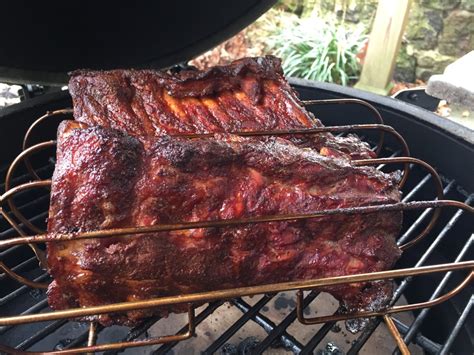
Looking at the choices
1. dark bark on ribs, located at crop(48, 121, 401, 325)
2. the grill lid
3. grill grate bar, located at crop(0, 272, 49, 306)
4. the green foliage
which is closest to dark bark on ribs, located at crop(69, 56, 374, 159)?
dark bark on ribs, located at crop(48, 121, 401, 325)

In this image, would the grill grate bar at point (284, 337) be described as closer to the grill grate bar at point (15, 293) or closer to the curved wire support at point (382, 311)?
the curved wire support at point (382, 311)

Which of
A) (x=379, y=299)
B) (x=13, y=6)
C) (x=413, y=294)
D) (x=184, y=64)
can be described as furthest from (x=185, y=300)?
(x=184, y=64)

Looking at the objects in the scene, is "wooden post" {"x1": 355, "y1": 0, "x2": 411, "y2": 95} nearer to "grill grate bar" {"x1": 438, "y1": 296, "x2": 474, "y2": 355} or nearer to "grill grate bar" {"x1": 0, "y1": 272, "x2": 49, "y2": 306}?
"grill grate bar" {"x1": 438, "y1": 296, "x2": 474, "y2": 355}

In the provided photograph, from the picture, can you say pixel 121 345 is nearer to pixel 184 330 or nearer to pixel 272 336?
pixel 184 330

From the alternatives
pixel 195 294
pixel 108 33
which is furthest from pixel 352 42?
pixel 195 294

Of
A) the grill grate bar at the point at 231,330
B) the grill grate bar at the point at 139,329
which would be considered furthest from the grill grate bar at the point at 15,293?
the grill grate bar at the point at 231,330

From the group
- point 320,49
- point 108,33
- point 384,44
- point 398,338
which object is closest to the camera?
point 398,338
